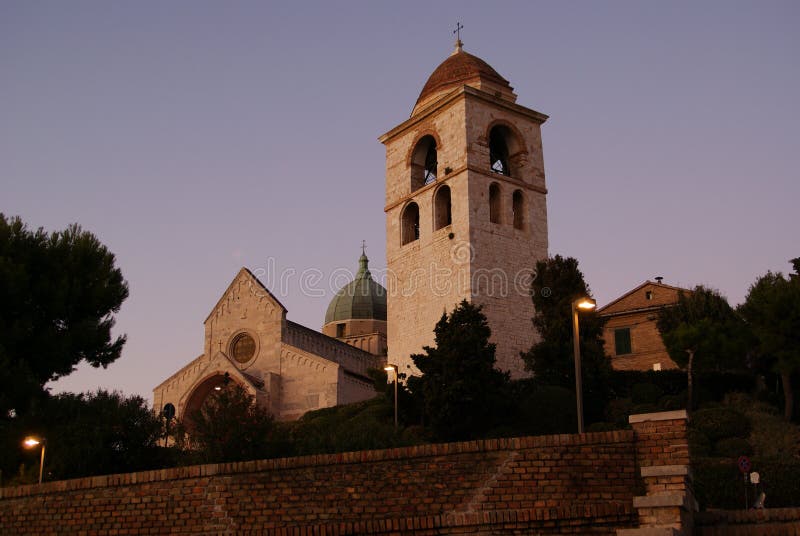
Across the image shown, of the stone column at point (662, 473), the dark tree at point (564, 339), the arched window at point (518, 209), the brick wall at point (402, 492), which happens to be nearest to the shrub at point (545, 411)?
Answer: the dark tree at point (564, 339)

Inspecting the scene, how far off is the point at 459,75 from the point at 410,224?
23.5 feet

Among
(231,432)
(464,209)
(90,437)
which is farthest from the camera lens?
(464,209)

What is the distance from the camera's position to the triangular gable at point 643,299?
44406 mm

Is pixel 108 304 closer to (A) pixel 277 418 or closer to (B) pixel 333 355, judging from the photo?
(A) pixel 277 418

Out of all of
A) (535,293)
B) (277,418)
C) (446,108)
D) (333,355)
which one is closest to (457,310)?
(535,293)

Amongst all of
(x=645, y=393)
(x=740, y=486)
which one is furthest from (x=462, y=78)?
(x=740, y=486)

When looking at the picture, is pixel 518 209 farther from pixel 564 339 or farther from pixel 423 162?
pixel 564 339

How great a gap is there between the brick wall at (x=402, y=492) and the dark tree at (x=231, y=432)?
5.96 metres

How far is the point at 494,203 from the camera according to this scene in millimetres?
39500

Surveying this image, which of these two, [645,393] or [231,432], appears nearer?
[231,432]

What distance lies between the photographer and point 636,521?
10.9m

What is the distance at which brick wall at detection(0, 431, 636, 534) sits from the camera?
11.2 meters

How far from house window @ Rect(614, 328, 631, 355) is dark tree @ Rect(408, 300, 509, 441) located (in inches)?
673

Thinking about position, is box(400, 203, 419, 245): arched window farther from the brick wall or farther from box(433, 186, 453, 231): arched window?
the brick wall
